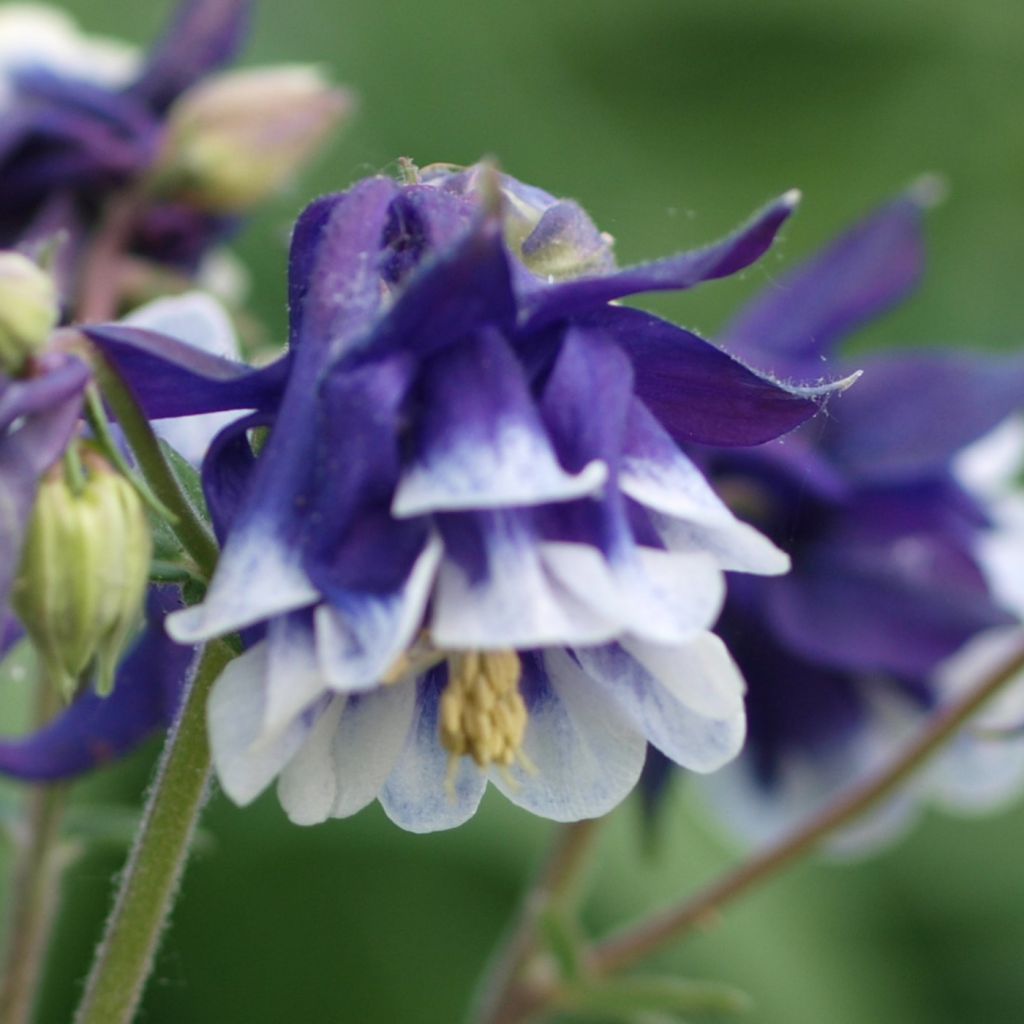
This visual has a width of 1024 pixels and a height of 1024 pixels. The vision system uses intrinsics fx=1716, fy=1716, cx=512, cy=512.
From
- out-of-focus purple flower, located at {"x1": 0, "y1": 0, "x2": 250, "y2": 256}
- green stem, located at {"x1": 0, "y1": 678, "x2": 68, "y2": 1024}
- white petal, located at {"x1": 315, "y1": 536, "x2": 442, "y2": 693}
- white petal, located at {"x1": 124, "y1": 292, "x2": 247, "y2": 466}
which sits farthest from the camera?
out-of-focus purple flower, located at {"x1": 0, "y1": 0, "x2": 250, "y2": 256}

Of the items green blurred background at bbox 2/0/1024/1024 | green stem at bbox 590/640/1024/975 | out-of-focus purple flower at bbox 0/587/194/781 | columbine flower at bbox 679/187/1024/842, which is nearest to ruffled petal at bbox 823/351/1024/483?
columbine flower at bbox 679/187/1024/842

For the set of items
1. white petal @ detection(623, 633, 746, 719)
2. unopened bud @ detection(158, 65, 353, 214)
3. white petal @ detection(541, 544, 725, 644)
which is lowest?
unopened bud @ detection(158, 65, 353, 214)

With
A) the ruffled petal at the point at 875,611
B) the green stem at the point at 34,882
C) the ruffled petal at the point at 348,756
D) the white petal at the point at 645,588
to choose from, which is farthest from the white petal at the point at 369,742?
the ruffled petal at the point at 875,611

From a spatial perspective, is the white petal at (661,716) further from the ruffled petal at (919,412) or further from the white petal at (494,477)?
the ruffled petal at (919,412)

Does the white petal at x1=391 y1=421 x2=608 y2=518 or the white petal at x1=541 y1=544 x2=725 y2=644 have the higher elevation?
the white petal at x1=391 y1=421 x2=608 y2=518

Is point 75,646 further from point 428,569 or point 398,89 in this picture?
point 398,89

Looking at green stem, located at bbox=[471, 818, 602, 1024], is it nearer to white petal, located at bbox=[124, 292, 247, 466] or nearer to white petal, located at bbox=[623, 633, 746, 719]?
white petal, located at bbox=[124, 292, 247, 466]

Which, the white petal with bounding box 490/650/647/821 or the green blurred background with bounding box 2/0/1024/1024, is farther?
the green blurred background with bounding box 2/0/1024/1024

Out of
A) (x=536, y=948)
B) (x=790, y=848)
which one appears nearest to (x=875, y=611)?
(x=790, y=848)

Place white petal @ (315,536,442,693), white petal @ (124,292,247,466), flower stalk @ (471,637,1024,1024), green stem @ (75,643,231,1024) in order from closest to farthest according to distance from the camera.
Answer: white petal @ (315,536,442,693) → green stem @ (75,643,231,1024) → white petal @ (124,292,247,466) → flower stalk @ (471,637,1024,1024)
